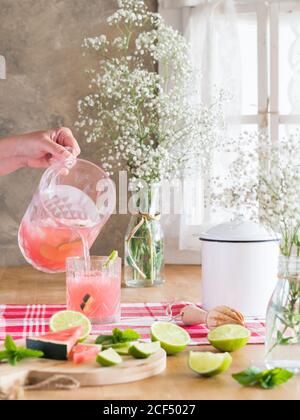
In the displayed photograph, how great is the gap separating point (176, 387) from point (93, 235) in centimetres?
69

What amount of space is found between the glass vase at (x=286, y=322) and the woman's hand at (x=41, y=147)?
0.78 m

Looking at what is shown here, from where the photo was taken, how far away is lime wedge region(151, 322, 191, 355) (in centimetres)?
141

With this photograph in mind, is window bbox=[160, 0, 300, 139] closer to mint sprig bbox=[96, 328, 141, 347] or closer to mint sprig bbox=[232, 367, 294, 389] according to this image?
mint sprig bbox=[96, 328, 141, 347]

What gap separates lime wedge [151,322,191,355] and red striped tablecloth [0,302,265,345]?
0.26ft

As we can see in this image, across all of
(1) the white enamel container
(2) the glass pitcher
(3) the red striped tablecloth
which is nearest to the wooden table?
(3) the red striped tablecloth

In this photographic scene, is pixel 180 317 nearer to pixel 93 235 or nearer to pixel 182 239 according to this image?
pixel 93 235

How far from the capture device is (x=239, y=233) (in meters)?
1.80

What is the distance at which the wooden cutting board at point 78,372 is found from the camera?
1.19 m

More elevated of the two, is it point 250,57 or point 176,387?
point 250,57

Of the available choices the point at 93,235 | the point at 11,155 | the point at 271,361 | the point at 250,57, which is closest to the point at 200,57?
the point at 250,57

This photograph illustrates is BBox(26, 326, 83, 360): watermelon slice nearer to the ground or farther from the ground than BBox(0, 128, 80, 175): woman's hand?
nearer to the ground

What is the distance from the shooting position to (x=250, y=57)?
126 inches

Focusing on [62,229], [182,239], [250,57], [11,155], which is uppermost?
[250,57]

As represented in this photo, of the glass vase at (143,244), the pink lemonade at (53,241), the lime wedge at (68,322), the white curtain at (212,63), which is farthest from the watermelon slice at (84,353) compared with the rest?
the white curtain at (212,63)
